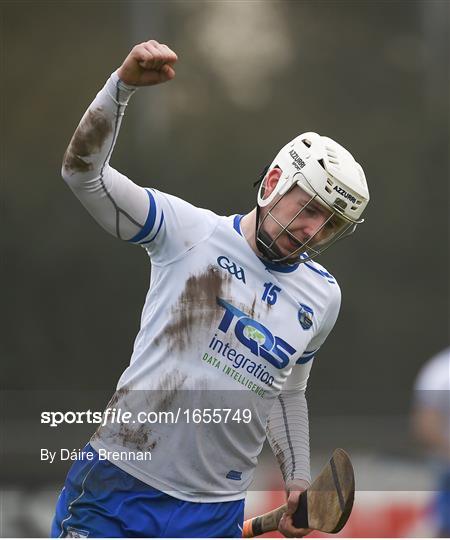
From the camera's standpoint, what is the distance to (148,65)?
318cm

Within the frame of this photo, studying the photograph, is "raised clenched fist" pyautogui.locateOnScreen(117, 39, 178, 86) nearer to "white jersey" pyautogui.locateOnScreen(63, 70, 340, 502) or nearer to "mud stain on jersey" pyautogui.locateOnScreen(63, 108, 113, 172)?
"mud stain on jersey" pyautogui.locateOnScreen(63, 108, 113, 172)

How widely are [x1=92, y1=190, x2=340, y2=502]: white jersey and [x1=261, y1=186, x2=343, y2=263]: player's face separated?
0.10 m

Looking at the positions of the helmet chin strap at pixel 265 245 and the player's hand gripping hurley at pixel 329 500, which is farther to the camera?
the player's hand gripping hurley at pixel 329 500

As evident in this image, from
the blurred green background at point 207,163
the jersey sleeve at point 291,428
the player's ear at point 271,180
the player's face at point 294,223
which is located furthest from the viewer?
the blurred green background at point 207,163

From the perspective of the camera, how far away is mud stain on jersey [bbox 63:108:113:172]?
10.7 ft

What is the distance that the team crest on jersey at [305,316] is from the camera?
367cm

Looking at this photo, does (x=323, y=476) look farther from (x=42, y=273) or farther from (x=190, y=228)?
(x=42, y=273)

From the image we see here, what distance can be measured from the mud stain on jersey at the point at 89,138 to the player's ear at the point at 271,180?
2.00 feet

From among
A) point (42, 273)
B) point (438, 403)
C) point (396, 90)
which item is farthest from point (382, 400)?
point (438, 403)

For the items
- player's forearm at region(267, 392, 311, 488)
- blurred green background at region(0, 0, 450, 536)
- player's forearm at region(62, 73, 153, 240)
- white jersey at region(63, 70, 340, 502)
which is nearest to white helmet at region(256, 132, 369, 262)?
white jersey at region(63, 70, 340, 502)

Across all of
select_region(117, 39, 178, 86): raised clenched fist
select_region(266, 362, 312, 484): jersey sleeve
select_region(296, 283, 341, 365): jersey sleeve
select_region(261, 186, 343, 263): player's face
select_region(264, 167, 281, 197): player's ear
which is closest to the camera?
select_region(117, 39, 178, 86): raised clenched fist

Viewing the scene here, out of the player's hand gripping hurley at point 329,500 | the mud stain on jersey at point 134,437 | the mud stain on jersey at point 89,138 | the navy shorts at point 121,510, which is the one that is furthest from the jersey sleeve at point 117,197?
the player's hand gripping hurley at point 329,500

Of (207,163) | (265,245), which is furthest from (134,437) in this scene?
(207,163)

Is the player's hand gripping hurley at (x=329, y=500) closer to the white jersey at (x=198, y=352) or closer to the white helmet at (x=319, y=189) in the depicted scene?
the white jersey at (x=198, y=352)
